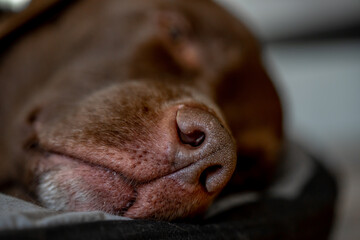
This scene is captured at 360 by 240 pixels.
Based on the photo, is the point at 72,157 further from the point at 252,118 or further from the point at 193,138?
the point at 252,118

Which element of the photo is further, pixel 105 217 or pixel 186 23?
pixel 186 23

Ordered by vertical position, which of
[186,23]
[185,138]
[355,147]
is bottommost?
[185,138]

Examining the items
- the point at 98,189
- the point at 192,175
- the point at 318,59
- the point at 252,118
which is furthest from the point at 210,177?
the point at 318,59

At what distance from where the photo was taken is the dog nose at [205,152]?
1.06 m

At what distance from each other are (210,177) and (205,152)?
0.22 feet

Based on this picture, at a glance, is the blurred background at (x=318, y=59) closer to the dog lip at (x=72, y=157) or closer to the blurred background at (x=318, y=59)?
the blurred background at (x=318, y=59)

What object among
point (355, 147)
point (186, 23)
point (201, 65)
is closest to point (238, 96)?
point (201, 65)

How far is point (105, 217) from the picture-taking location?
0.96m

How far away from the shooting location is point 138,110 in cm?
128

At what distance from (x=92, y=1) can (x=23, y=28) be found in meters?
0.33

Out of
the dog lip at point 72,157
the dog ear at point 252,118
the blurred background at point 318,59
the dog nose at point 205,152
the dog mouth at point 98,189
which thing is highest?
the blurred background at point 318,59

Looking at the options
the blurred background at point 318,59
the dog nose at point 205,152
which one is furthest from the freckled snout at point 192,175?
the blurred background at point 318,59

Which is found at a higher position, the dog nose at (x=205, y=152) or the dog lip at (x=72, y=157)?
the dog nose at (x=205, y=152)

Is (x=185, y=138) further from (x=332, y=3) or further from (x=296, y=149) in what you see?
(x=332, y=3)
